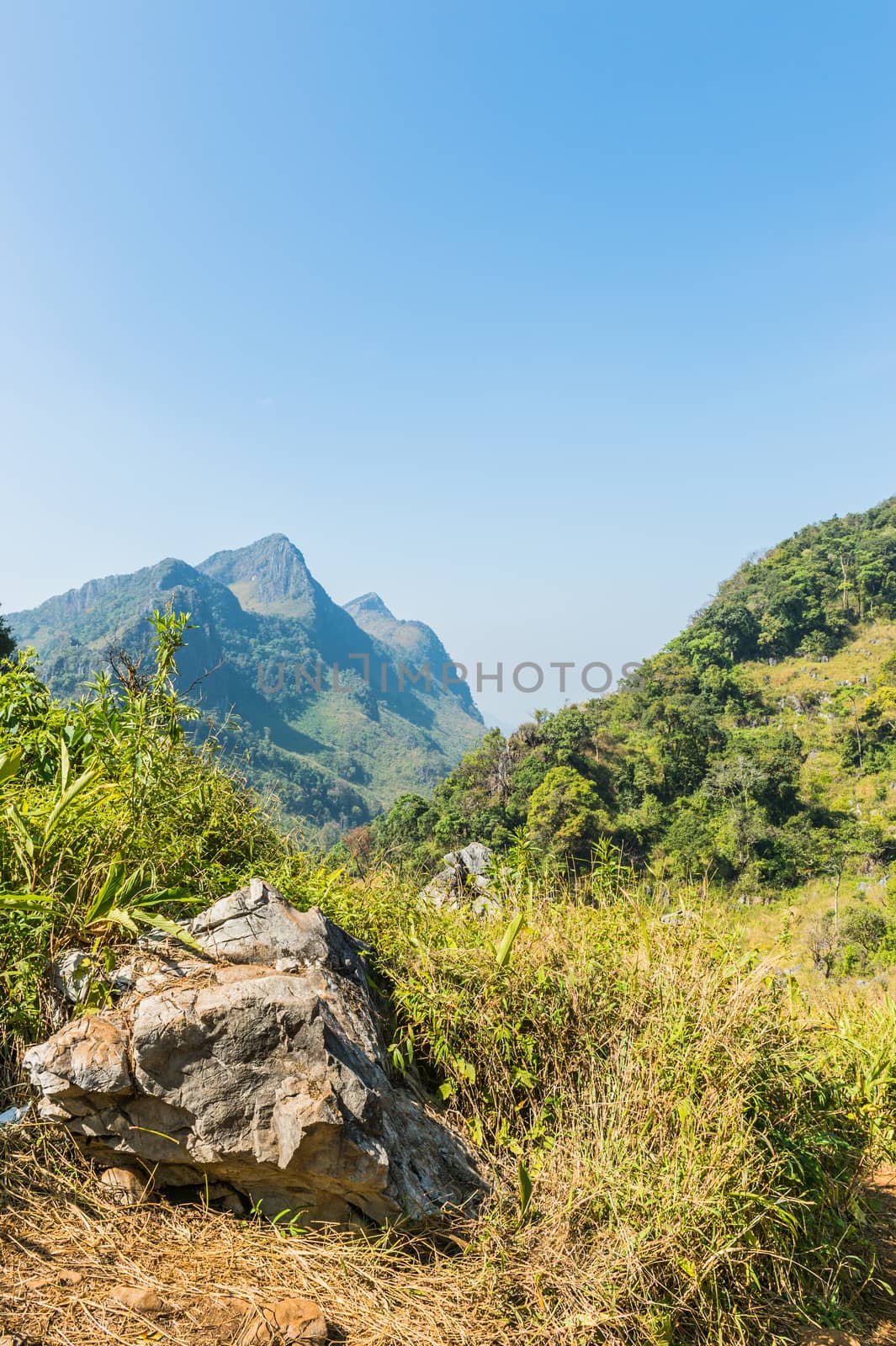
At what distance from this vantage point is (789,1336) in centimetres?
182

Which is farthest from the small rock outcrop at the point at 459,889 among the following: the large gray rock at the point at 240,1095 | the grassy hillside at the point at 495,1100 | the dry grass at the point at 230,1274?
the dry grass at the point at 230,1274

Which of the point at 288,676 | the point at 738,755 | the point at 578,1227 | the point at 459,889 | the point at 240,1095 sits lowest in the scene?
the point at 738,755

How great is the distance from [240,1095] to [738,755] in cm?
4867

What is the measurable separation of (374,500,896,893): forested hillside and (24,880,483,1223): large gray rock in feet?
83.4

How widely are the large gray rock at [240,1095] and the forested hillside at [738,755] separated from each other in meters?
25.4

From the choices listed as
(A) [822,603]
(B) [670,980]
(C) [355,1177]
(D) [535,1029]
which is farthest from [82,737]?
(A) [822,603]

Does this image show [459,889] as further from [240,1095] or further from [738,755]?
[738,755]

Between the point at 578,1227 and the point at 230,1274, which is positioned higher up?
the point at 230,1274

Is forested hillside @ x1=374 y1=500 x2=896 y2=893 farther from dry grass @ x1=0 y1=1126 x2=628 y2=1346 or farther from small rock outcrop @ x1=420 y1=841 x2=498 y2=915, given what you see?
dry grass @ x1=0 y1=1126 x2=628 y2=1346

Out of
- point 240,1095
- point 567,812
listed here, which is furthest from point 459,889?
point 567,812

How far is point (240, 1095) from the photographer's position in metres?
1.83

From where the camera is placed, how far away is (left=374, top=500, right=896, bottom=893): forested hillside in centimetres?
3856

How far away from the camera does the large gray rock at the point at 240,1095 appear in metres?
1.78

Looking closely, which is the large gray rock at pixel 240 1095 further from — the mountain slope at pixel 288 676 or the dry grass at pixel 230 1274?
the mountain slope at pixel 288 676
